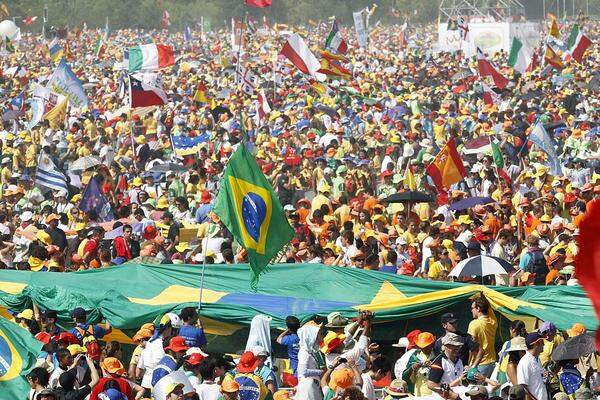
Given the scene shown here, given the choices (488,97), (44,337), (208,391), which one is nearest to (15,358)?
(208,391)

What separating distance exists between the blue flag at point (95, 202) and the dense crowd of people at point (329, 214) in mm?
45

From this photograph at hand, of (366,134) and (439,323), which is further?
(366,134)

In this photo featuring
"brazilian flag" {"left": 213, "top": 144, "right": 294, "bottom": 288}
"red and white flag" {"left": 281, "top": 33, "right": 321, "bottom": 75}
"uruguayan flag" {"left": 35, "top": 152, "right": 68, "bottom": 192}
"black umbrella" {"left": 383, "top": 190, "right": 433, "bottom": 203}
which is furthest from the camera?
"red and white flag" {"left": 281, "top": 33, "right": 321, "bottom": 75}

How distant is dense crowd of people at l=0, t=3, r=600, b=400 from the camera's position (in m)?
A: 10.2

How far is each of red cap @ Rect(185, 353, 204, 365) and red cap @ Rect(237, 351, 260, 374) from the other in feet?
0.88

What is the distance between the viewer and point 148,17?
3447 inches

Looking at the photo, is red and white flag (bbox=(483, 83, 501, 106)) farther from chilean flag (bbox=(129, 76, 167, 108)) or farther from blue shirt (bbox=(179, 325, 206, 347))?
blue shirt (bbox=(179, 325, 206, 347))

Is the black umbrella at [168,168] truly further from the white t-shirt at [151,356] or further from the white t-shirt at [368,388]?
the white t-shirt at [368,388]

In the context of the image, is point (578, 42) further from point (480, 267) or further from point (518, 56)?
point (480, 267)

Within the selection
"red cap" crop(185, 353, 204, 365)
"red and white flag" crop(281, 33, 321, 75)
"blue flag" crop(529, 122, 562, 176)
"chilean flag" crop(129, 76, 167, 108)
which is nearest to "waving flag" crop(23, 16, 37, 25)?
"red and white flag" crop(281, 33, 321, 75)

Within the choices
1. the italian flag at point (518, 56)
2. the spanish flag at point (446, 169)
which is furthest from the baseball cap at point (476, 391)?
the italian flag at point (518, 56)

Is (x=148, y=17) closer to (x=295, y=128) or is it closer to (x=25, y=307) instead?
(x=295, y=128)

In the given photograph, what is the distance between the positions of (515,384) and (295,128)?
59.6 feet

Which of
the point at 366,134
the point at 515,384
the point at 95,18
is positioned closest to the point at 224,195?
the point at 515,384
